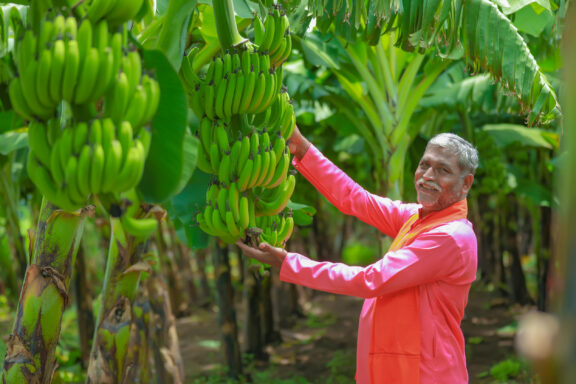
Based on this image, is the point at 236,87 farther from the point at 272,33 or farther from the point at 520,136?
the point at 520,136

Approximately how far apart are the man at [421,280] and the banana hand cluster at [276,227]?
0.15 m

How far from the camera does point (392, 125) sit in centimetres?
494

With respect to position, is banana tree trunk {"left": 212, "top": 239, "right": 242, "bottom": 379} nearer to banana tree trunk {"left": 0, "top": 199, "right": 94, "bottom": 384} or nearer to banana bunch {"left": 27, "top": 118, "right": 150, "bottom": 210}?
banana tree trunk {"left": 0, "top": 199, "right": 94, "bottom": 384}

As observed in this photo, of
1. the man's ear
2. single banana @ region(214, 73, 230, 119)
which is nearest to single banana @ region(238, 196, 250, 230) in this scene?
single banana @ region(214, 73, 230, 119)

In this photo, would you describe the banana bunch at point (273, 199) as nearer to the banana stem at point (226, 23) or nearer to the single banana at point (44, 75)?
the banana stem at point (226, 23)

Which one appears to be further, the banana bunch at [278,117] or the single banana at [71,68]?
the banana bunch at [278,117]

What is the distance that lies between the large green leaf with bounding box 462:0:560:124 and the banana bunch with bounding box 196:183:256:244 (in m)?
1.71

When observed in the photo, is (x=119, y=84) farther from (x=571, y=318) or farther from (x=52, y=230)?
(x=571, y=318)

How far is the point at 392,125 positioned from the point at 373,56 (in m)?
0.62

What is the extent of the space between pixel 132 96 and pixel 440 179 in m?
1.32

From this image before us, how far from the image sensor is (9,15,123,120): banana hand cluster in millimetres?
1526

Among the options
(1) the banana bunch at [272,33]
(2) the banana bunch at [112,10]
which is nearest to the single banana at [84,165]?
(2) the banana bunch at [112,10]

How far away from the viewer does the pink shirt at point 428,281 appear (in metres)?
2.25

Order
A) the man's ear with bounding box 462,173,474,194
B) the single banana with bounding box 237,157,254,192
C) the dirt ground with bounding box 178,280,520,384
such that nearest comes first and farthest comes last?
the single banana with bounding box 237,157,254,192, the man's ear with bounding box 462,173,474,194, the dirt ground with bounding box 178,280,520,384
